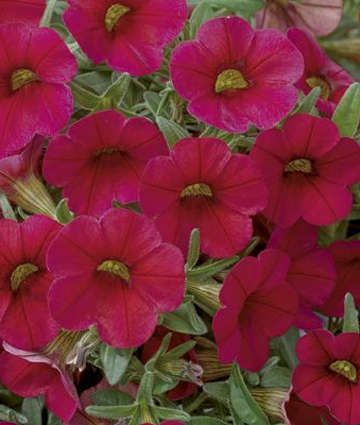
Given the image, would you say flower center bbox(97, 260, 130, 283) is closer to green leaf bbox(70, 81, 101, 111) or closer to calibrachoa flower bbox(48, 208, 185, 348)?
calibrachoa flower bbox(48, 208, 185, 348)

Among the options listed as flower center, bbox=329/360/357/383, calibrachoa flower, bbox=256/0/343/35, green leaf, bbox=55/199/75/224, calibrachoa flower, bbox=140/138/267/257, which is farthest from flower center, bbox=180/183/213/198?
calibrachoa flower, bbox=256/0/343/35

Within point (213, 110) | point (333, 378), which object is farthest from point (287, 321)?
point (213, 110)

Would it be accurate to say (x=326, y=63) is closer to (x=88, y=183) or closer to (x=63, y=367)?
(x=88, y=183)

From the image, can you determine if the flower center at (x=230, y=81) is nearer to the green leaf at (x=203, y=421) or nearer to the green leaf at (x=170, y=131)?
the green leaf at (x=170, y=131)

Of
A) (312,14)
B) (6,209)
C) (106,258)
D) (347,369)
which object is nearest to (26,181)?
(6,209)

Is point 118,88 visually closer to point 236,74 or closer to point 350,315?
point 236,74

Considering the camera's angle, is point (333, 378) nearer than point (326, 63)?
Yes

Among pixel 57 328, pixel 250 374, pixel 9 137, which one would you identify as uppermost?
pixel 9 137
